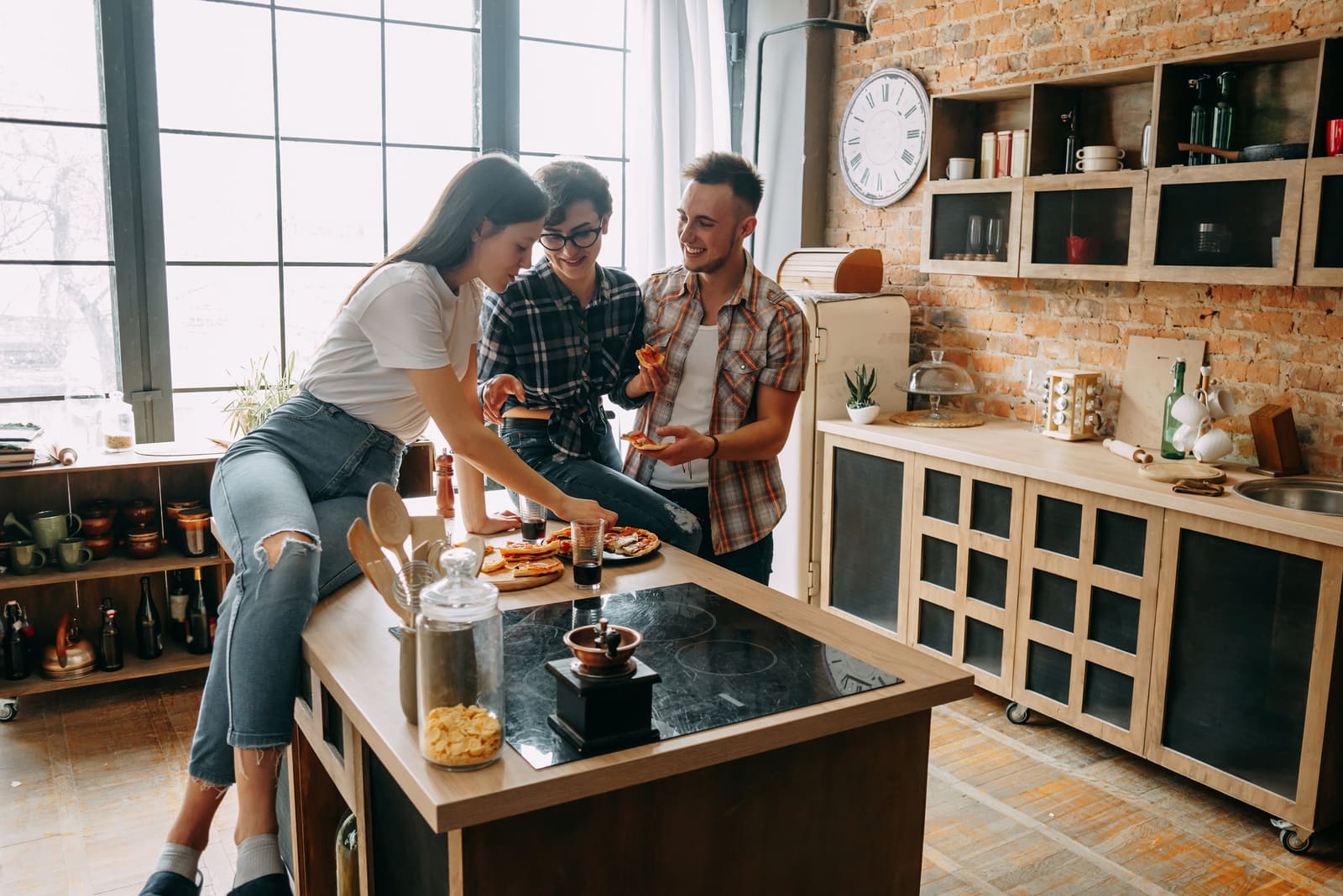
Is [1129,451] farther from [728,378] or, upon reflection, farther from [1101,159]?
[728,378]

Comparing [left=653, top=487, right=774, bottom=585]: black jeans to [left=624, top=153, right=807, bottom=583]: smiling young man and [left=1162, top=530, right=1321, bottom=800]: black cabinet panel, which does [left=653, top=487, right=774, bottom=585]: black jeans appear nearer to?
[left=624, top=153, right=807, bottom=583]: smiling young man

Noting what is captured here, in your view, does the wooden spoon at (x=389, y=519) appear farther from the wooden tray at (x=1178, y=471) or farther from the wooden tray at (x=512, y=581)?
the wooden tray at (x=1178, y=471)

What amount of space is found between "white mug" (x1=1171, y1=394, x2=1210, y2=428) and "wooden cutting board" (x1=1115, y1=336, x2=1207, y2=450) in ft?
0.43

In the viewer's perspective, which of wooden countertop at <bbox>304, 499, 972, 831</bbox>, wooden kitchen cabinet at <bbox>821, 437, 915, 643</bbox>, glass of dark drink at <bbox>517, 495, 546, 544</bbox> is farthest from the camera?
wooden kitchen cabinet at <bbox>821, 437, 915, 643</bbox>

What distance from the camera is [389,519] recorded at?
1.73 metres

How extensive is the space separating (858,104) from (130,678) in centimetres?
367

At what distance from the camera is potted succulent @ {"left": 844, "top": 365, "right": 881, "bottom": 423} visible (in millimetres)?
3990

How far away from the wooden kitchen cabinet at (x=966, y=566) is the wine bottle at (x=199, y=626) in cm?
251

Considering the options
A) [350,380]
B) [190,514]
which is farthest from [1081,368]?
[190,514]

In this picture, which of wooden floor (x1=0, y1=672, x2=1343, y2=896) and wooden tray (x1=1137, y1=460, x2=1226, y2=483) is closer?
wooden floor (x1=0, y1=672, x2=1343, y2=896)

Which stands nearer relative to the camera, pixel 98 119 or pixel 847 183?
pixel 98 119

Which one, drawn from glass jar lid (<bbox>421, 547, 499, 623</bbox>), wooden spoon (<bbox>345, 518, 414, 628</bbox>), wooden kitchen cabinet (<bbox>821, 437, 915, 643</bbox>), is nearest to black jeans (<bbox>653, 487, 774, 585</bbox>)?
wooden kitchen cabinet (<bbox>821, 437, 915, 643</bbox>)

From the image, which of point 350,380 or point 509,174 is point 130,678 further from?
point 509,174

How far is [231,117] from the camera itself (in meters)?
3.96
